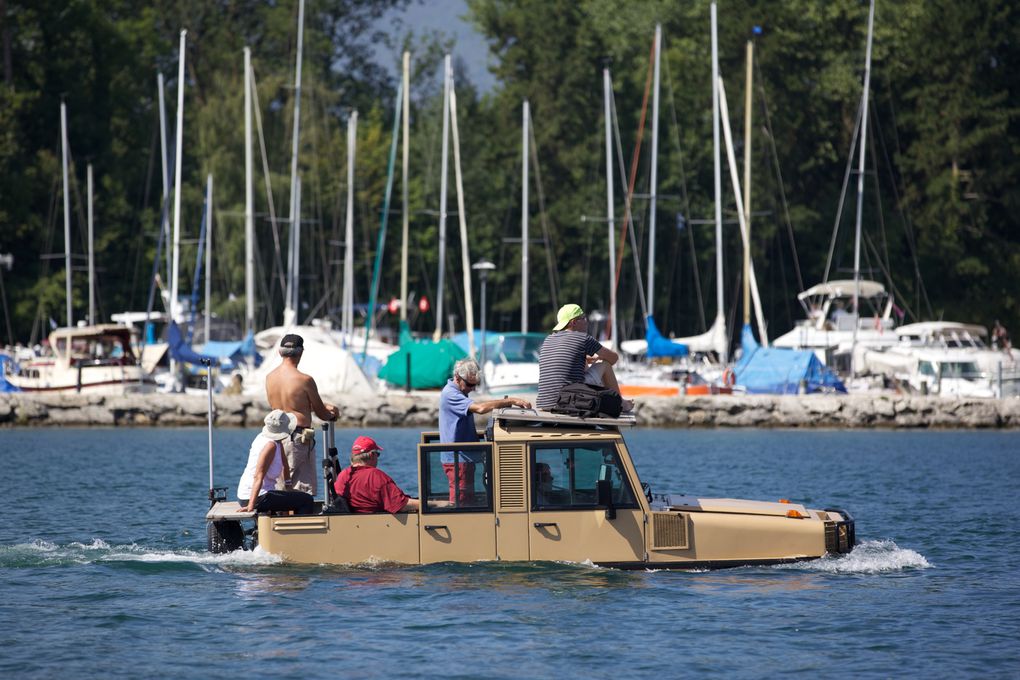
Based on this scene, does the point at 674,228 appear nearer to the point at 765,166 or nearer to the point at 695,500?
the point at 765,166

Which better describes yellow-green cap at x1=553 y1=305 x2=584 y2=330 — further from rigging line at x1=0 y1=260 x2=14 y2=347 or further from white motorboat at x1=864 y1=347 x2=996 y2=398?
rigging line at x1=0 y1=260 x2=14 y2=347

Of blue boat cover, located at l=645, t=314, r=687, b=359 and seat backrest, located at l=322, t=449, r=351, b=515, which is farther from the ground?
blue boat cover, located at l=645, t=314, r=687, b=359

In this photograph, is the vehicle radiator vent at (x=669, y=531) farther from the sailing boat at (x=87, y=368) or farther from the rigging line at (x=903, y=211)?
the rigging line at (x=903, y=211)

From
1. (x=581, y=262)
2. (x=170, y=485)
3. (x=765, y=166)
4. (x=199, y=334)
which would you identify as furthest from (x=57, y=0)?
(x=170, y=485)

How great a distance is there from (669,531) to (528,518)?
1312 millimetres

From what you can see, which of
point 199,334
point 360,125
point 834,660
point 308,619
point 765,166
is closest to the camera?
point 834,660

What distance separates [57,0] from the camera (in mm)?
63062

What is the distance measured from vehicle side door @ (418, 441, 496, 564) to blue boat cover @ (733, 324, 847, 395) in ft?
110

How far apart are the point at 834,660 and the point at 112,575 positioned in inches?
282

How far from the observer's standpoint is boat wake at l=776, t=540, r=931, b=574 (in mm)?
A: 14695

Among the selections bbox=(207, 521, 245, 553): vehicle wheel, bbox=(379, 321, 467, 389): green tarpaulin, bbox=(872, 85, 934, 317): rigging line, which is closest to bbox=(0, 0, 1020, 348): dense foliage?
bbox=(872, 85, 934, 317): rigging line

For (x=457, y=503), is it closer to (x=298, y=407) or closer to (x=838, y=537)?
(x=298, y=407)

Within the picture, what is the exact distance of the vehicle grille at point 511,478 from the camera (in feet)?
44.7

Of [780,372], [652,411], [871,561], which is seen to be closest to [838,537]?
[871,561]
